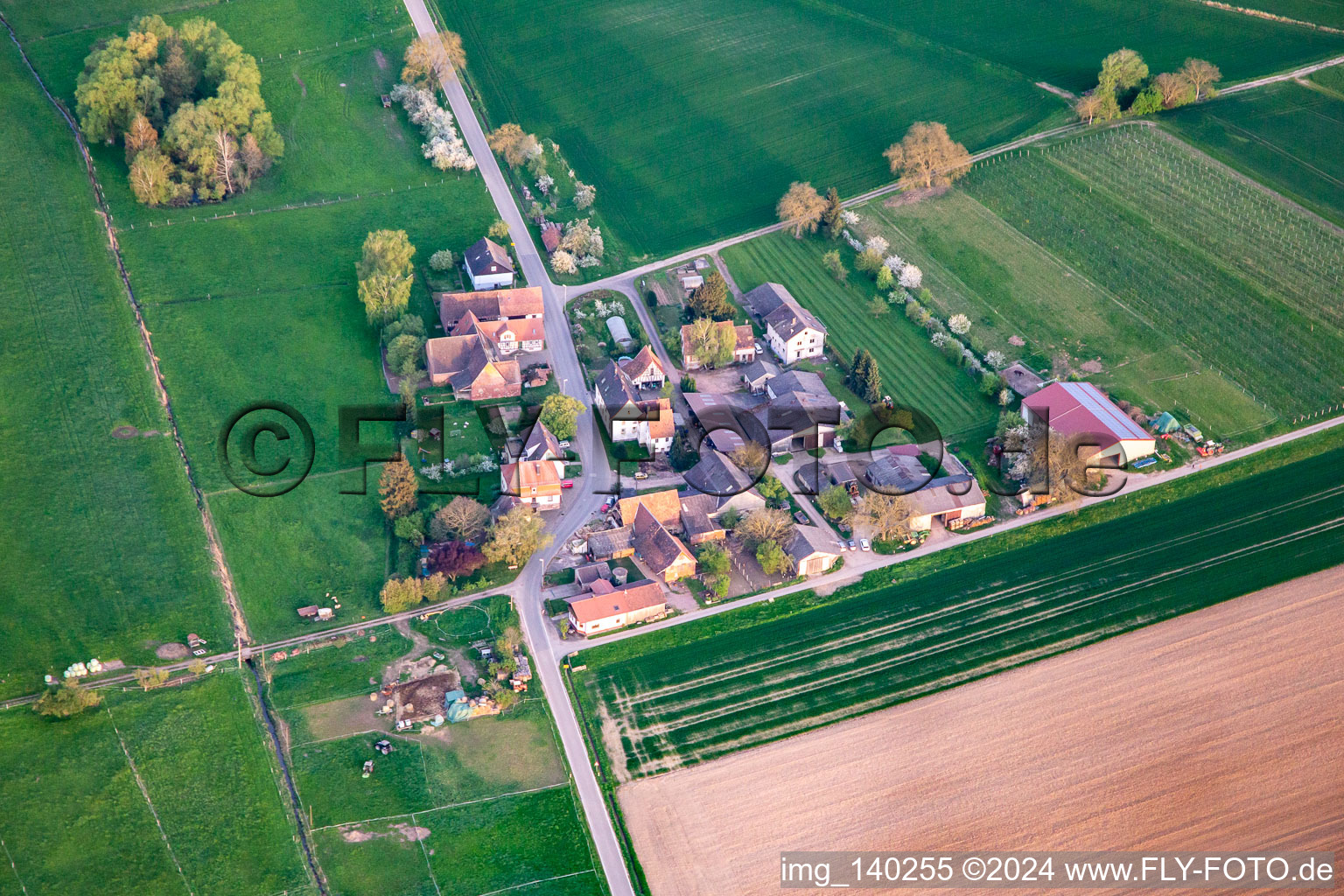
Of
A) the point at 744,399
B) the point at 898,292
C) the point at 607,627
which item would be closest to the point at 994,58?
the point at 898,292

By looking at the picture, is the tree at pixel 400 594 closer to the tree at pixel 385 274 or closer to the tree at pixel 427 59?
the tree at pixel 385 274

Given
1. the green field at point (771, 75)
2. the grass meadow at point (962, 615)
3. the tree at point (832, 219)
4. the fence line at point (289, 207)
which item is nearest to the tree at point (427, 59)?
the green field at point (771, 75)

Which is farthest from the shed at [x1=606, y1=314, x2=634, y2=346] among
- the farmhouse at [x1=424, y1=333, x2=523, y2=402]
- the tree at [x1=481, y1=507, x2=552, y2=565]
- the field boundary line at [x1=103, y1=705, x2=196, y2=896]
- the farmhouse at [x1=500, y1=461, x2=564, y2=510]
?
the field boundary line at [x1=103, y1=705, x2=196, y2=896]

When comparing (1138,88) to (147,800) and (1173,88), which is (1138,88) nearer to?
(1173,88)

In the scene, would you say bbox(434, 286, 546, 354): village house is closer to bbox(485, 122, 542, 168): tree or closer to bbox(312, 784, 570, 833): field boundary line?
bbox(485, 122, 542, 168): tree

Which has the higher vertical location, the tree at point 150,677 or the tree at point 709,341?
the tree at point 709,341

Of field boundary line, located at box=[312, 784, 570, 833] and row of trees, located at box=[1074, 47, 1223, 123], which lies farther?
row of trees, located at box=[1074, 47, 1223, 123]

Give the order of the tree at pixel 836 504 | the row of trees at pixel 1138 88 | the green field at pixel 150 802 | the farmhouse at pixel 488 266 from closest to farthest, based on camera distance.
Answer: the green field at pixel 150 802 → the tree at pixel 836 504 → the farmhouse at pixel 488 266 → the row of trees at pixel 1138 88

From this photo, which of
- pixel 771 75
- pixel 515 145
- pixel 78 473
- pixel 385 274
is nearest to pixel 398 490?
pixel 78 473
